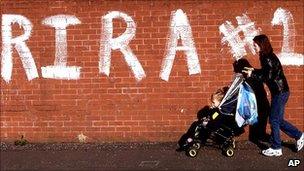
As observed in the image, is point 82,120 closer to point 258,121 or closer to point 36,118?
point 36,118

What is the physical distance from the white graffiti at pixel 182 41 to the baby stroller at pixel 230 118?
2.61 ft

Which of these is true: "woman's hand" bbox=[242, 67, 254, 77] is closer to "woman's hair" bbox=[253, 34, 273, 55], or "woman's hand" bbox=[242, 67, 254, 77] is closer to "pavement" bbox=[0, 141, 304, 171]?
"woman's hair" bbox=[253, 34, 273, 55]

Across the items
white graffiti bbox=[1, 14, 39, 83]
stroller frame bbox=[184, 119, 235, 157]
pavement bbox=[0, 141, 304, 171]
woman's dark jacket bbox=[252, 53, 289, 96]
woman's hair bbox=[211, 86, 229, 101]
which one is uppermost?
white graffiti bbox=[1, 14, 39, 83]

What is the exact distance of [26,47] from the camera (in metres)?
9.52

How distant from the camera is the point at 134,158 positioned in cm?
867

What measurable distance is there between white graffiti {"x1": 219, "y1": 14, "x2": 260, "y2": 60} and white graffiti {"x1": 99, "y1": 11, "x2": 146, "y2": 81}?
132 cm

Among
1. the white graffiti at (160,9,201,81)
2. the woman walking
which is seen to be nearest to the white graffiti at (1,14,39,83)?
the white graffiti at (160,9,201,81)

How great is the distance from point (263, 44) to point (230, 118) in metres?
1.12

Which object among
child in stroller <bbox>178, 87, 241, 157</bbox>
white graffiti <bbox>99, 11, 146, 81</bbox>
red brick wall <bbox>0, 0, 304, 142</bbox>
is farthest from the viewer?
white graffiti <bbox>99, 11, 146, 81</bbox>

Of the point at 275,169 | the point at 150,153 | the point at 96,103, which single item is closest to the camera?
the point at 275,169

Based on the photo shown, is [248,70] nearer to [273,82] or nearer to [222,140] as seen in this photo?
[273,82]

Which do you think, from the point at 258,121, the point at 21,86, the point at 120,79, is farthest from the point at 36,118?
the point at 258,121

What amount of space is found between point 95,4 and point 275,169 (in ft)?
11.7

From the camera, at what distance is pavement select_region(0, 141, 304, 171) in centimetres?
820
